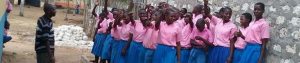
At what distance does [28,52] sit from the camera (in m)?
12.0

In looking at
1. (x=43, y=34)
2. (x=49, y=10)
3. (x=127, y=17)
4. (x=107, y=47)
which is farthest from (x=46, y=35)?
(x=107, y=47)

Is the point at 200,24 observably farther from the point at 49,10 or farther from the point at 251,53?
the point at 49,10

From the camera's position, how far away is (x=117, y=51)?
8492 mm

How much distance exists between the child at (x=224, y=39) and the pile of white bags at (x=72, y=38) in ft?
25.1

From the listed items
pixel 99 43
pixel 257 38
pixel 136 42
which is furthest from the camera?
pixel 99 43

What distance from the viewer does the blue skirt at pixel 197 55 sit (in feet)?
21.9

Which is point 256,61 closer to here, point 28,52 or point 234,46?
point 234,46

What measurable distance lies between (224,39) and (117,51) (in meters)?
2.41

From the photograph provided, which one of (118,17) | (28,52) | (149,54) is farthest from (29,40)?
(149,54)

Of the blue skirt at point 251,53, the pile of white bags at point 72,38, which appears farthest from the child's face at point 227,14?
the pile of white bags at point 72,38

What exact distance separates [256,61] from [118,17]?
9.07 feet

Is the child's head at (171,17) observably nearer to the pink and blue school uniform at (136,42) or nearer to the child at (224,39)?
the child at (224,39)

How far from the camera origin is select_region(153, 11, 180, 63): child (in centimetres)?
675

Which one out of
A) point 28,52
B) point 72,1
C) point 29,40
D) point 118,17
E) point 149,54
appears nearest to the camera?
point 149,54
